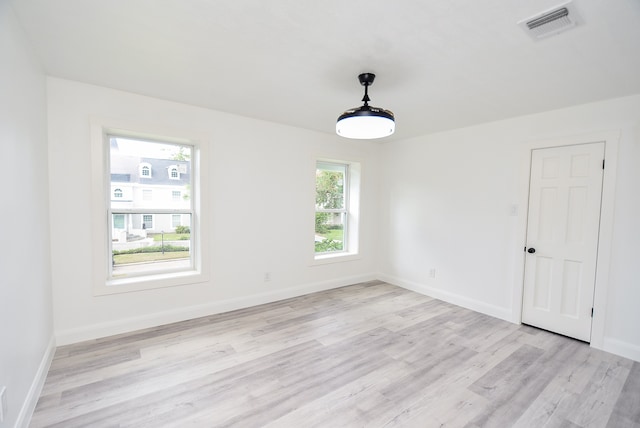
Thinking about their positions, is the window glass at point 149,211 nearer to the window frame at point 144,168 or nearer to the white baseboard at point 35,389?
the window frame at point 144,168

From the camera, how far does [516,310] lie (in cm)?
340

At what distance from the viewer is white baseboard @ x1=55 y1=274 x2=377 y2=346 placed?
107 inches

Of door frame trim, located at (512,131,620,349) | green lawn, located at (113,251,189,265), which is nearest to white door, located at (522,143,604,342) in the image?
door frame trim, located at (512,131,620,349)

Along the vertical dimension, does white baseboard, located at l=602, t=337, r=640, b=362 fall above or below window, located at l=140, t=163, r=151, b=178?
below

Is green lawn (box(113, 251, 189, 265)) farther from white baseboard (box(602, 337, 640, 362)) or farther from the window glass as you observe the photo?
white baseboard (box(602, 337, 640, 362))

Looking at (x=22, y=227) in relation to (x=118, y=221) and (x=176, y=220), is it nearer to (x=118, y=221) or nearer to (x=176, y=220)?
(x=118, y=221)

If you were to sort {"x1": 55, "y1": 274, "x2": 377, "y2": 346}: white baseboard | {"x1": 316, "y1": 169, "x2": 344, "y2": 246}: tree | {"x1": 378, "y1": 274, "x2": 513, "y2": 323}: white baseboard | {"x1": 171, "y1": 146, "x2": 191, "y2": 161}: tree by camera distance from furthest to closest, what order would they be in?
{"x1": 316, "y1": 169, "x2": 344, "y2": 246}: tree < {"x1": 378, "y1": 274, "x2": 513, "y2": 323}: white baseboard < {"x1": 171, "y1": 146, "x2": 191, "y2": 161}: tree < {"x1": 55, "y1": 274, "x2": 377, "y2": 346}: white baseboard

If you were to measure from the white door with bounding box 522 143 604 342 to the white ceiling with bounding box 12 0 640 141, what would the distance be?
655 millimetres

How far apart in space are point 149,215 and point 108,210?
14.9 inches

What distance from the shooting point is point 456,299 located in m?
3.97

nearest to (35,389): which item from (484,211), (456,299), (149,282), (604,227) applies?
(149,282)

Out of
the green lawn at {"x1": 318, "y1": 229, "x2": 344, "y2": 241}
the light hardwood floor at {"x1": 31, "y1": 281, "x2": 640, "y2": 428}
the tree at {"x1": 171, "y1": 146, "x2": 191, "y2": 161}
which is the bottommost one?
the light hardwood floor at {"x1": 31, "y1": 281, "x2": 640, "y2": 428}

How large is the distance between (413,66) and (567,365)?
9.73ft

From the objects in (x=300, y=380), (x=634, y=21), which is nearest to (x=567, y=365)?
(x=300, y=380)
